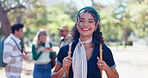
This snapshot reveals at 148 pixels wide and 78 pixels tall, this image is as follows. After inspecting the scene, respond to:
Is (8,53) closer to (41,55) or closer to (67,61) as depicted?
(41,55)

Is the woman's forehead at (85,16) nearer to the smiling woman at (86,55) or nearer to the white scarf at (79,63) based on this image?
the smiling woman at (86,55)

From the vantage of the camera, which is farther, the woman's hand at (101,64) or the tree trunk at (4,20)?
the tree trunk at (4,20)

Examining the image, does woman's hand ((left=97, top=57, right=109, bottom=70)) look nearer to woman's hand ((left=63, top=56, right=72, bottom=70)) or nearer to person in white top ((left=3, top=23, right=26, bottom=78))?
woman's hand ((left=63, top=56, right=72, bottom=70))

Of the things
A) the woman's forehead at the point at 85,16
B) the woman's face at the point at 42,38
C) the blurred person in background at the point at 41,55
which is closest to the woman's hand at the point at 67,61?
the woman's forehead at the point at 85,16

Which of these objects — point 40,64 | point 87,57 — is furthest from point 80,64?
point 40,64

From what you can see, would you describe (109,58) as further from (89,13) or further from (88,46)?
(89,13)

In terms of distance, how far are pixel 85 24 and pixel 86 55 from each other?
0.96 feet

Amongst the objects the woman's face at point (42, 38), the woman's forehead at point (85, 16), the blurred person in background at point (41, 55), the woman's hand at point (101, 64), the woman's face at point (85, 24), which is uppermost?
the woman's forehead at point (85, 16)

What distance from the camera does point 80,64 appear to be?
2.38 m

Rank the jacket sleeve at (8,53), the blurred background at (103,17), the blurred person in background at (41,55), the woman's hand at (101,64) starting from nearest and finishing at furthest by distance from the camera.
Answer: the woman's hand at (101,64), the jacket sleeve at (8,53), the blurred person in background at (41,55), the blurred background at (103,17)

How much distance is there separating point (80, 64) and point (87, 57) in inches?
4.7

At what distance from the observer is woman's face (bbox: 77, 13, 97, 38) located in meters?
2.46

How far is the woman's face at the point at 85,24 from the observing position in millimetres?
2461

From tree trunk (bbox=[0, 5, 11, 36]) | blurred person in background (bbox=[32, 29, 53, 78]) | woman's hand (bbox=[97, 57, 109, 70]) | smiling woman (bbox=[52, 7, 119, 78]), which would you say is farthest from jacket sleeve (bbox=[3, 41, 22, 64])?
tree trunk (bbox=[0, 5, 11, 36])
